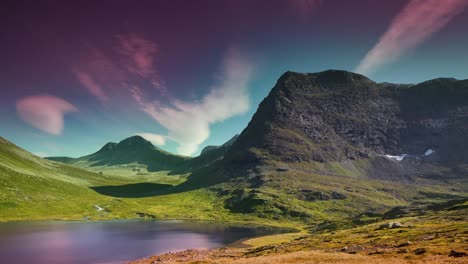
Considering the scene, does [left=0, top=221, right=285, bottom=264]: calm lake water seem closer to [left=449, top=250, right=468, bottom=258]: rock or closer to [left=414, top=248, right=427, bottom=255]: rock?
[left=414, top=248, right=427, bottom=255]: rock

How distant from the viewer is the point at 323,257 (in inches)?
2170

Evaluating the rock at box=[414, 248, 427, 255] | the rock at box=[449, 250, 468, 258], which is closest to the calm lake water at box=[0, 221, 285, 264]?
the rock at box=[414, 248, 427, 255]

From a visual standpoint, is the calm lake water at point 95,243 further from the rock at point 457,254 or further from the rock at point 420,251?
the rock at point 457,254

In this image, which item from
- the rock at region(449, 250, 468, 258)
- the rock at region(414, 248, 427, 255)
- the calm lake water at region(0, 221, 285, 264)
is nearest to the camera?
the rock at region(449, 250, 468, 258)

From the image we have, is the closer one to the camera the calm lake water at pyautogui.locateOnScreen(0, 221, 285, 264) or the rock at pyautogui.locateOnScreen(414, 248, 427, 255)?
the rock at pyautogui.locateOnScreen(414, 248, 427, 255)

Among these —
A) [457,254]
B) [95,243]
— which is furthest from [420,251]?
[95,243]

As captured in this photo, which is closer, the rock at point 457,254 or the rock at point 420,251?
the rock at point 457,254

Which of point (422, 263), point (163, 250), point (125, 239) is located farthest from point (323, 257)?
point (125, 239)

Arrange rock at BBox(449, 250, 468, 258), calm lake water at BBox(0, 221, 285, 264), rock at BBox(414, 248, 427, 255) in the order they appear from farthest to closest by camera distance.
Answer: calm lake water at BBox(0, 221, 285, 264)
rock at BBox(414, 248, 427, 255)
rock at BBox(449, 250, 468, 258)

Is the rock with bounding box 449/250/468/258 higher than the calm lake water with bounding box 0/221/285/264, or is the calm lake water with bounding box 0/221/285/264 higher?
the rock with bounding box 449/250/468/258

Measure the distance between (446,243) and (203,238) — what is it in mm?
110453

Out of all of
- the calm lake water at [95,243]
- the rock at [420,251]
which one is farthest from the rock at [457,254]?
the calm lake water at [95,243]

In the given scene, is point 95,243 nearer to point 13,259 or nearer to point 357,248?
point 13,259

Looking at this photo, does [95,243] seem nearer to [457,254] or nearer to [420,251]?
[420,251]
